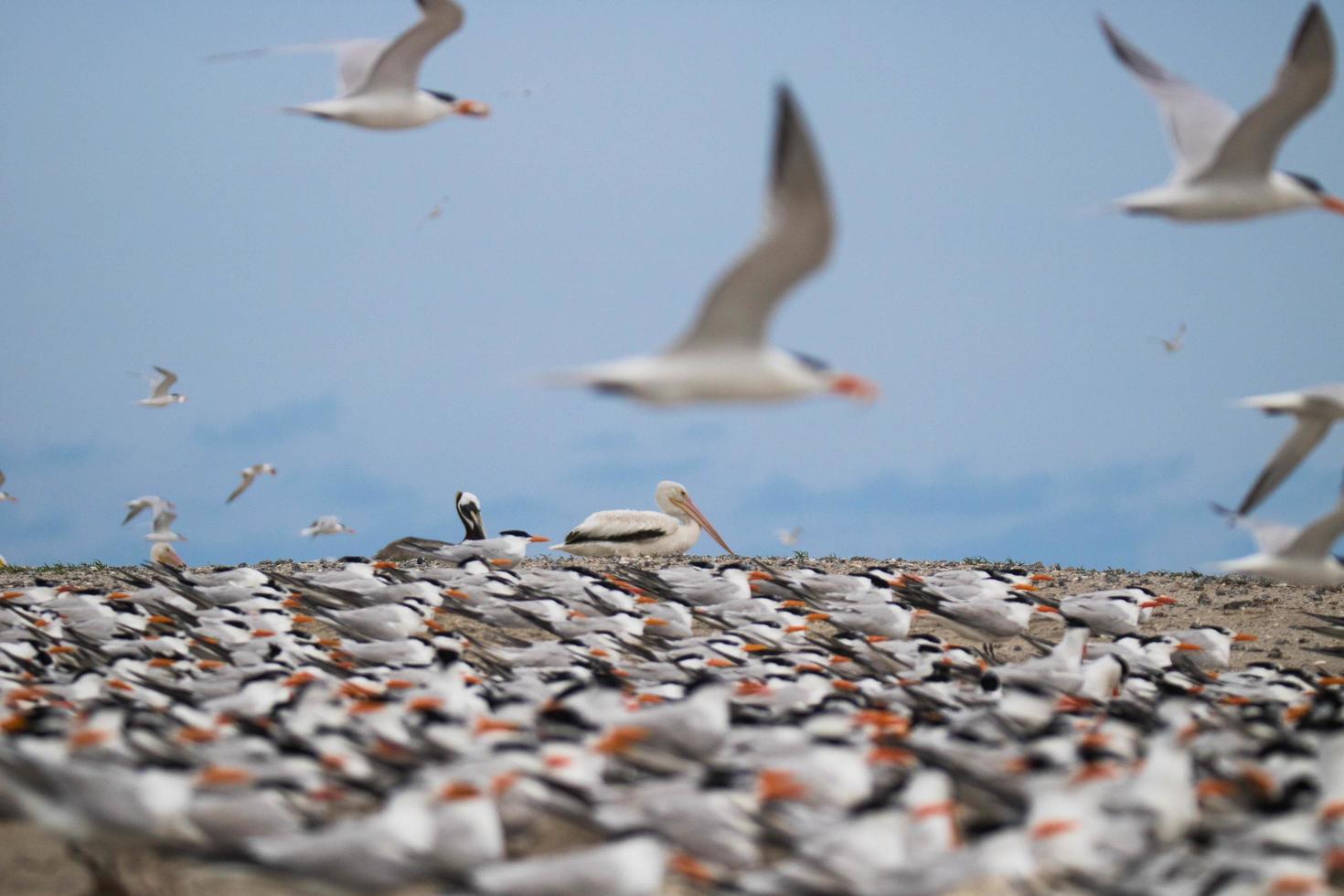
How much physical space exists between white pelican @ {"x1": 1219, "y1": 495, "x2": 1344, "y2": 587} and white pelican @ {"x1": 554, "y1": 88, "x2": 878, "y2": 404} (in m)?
5.40

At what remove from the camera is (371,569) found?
1374 cm

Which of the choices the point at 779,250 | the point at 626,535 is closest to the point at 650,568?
the point at 626,535

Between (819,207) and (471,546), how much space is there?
11223 mm

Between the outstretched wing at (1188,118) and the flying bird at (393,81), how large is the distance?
182 inches

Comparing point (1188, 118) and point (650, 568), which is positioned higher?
point (1188, 118)

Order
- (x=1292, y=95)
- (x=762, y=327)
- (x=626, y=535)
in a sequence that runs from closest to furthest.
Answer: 1. (x=762, y=327)
2. (x=1292, y=95)
3. (x=626, y=535)

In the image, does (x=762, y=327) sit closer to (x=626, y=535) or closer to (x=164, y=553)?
(x=626, y=535)

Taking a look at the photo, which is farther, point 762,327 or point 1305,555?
point 1305,555

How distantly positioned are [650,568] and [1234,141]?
859 centimetres

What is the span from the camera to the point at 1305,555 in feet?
34.5

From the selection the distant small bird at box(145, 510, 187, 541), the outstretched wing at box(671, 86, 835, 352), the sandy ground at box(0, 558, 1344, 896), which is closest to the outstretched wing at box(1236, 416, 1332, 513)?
the sandy ground at box(0, 558, 1344, 896)

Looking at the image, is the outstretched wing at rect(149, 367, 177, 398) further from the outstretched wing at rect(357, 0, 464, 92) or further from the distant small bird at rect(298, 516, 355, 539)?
the outstretched wing at rect(357, 0, 464, 92)

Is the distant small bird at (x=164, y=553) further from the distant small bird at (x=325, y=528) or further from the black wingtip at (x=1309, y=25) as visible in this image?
the black wingtip at (x=1309, y=25)

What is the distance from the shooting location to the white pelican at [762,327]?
218 inches
